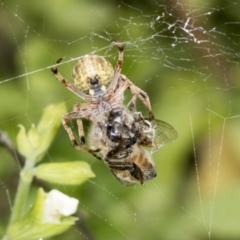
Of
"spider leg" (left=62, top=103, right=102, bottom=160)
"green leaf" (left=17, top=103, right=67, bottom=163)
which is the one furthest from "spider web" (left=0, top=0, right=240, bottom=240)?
"green leaf" (left=17, top=103, right=67, bottom=163)

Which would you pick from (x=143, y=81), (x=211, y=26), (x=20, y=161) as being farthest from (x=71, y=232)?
(x=211, y=26)

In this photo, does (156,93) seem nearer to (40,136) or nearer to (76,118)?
(76,118)

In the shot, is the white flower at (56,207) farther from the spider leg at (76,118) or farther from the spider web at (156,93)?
the spider web at (156,93)

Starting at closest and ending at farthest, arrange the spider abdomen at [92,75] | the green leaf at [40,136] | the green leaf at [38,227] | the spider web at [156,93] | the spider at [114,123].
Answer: the green leaf at [38,227] → the green leaf at [40,136] → the spider at [114,123] → the spider abdomen at [92,75] → the spider web at [156,93]

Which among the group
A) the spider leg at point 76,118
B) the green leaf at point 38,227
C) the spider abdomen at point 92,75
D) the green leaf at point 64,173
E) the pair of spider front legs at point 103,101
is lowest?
the green leaf at point 38,227

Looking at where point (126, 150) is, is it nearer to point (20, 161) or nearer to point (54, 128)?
point (54, 128)

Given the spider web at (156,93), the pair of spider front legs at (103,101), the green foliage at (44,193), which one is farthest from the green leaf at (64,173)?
the spider web at (156,93)
